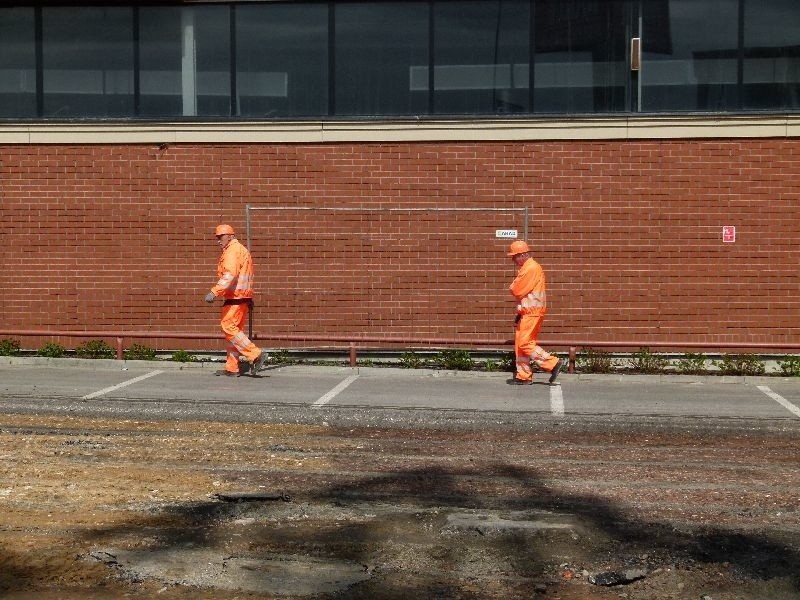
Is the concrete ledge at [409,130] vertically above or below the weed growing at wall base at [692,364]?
above

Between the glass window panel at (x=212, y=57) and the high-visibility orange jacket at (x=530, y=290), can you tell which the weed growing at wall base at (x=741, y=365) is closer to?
the high-visibility orange jacket at (x=530, y=290)

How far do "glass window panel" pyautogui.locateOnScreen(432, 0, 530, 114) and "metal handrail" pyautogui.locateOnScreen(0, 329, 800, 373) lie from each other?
3583 millimetres

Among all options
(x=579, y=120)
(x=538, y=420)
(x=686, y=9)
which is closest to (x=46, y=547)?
(x=538, y=420)

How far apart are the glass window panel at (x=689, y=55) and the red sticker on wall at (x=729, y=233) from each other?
1759 mm

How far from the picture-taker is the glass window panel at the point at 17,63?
1847 cm

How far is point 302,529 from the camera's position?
296 inches

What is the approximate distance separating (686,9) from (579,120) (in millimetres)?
2331

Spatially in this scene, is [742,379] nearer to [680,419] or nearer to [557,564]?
[680,419]

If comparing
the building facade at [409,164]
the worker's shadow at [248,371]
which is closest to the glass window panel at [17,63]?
the building facade at [409,164]

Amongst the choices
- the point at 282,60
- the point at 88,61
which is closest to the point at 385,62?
the point at 282,60

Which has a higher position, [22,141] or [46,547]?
[22,141]

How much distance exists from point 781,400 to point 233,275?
700cm

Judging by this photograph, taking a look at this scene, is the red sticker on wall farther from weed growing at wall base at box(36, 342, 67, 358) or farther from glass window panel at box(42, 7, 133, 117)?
weed growing at wall base at box(36, 342, 67, 358)

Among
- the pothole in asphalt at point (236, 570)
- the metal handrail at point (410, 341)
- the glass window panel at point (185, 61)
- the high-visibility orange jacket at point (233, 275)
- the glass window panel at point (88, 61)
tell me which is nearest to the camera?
the pothole in asphalt at point (236, 570)
